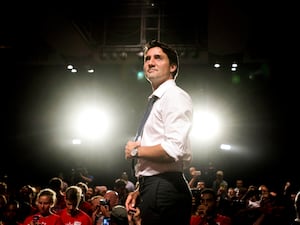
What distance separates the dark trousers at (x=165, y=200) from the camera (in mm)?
1532

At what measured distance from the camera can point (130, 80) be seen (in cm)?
1063

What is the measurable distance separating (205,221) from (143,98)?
23.2ft

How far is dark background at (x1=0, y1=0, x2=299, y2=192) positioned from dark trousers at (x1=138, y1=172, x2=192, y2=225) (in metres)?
5.06

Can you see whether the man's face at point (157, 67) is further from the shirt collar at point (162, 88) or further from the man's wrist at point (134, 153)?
the man's wrist at point (134, 153)

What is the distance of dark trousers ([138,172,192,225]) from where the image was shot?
1.53 meters

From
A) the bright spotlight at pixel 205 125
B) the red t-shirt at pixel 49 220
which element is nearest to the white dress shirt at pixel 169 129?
the red t-shirt at pixel 49 220

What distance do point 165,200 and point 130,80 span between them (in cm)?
920

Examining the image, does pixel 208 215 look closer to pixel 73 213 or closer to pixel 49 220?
pixel 73 213

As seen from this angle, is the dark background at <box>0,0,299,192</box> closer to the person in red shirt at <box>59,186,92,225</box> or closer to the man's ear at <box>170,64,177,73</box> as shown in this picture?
the person in red shirt at <box>59,186,92,225</box>

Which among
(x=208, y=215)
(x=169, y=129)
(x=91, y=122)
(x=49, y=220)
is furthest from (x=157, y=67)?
(x=91, y=122)

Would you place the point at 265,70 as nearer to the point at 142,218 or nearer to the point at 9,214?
the point at 9,214

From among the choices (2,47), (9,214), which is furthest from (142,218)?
(2,47)

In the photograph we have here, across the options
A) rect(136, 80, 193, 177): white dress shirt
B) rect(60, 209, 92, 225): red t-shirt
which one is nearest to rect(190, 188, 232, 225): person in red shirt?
rect(60, 209, 92, 225): red t-shirt

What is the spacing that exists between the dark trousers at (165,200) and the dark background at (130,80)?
5.06 meters
